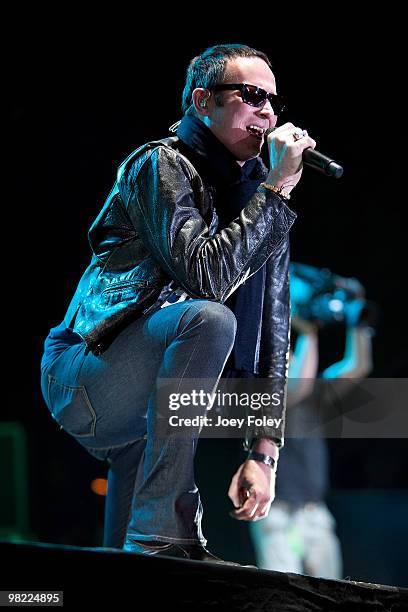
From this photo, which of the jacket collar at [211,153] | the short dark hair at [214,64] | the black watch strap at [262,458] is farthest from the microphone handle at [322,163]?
the black watch strap at [262,458]

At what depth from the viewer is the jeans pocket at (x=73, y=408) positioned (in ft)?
7.06

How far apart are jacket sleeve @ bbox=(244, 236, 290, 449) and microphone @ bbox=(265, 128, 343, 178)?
0.28 meters

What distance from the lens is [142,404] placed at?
2105 millimetres

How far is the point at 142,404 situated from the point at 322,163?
743mm

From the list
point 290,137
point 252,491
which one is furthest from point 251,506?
point 290,137

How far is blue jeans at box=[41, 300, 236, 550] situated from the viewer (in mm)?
1897

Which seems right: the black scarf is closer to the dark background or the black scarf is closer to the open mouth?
the open mouth

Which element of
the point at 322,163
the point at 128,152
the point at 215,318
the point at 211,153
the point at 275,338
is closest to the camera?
the point at 215,318

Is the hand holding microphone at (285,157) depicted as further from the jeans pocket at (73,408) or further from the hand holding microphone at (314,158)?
the jeans pocket at (73,408)

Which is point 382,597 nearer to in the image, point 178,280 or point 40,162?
point 178,280

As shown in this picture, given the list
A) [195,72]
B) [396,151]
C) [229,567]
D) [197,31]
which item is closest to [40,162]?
[197,31]

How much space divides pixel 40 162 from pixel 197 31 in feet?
3.96

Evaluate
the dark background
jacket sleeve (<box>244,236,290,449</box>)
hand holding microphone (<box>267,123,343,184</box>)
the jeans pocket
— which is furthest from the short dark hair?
the dark background

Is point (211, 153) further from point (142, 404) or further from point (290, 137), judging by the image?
point (142, 404)
